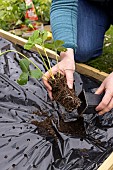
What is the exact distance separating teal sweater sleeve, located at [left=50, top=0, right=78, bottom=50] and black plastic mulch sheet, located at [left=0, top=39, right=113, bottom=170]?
0.78ft

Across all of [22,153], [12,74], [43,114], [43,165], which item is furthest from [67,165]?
[12,74]

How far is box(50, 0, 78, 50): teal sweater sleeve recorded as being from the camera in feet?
4.96

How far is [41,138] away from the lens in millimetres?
1250

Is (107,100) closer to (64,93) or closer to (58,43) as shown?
(64,93)

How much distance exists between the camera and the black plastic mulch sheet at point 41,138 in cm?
115

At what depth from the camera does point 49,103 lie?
1.44m

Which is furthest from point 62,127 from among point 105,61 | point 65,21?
point 105,61

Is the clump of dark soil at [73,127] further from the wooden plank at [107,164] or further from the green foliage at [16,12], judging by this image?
the green foliage at [16,12]

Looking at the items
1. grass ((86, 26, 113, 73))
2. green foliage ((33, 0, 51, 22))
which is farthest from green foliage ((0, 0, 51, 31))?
grass ((86, 26, 113, 73))

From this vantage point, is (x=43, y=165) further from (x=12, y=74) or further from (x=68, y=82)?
(x=12, y=74)

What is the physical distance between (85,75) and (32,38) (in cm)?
50

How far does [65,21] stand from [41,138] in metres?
0.66

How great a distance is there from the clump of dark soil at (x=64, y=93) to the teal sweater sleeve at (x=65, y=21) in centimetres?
28

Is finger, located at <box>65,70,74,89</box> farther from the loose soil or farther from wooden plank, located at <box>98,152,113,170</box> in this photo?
wooden plank, located at <box>98,152,113,170</box>
